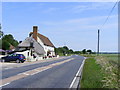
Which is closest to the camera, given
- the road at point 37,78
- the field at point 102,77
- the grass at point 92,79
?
the field at point 102,77

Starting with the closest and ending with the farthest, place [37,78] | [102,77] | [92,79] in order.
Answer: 1. [92,79]
2. [102,77]
3. [37,78]

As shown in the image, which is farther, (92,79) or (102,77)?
(102,77)

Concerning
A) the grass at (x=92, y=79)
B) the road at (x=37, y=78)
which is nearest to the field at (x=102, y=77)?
the grass at (x=92, y=79)

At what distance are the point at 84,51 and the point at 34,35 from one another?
75.7 meters

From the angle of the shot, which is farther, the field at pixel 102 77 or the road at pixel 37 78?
the road at pixel 37 78

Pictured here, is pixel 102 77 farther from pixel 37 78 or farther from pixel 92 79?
pixel 37 78

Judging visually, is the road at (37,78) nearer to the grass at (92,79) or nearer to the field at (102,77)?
the grass at (92,79)

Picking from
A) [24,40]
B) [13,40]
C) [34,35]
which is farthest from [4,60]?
[13,40]

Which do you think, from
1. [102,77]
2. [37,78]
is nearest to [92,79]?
[102,77]

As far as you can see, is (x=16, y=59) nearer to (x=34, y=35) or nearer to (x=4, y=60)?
(x=4, y=60)

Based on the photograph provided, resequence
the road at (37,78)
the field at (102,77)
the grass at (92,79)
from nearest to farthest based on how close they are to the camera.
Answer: the field at (102,77) < the grass at (92,79) < the road at (37,78)

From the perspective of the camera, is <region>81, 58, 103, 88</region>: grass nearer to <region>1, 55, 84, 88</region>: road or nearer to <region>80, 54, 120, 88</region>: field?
<region>80, 54, 120, 88</region>: field

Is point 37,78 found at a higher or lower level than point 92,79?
lower

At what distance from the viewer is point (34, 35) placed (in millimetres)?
82000
